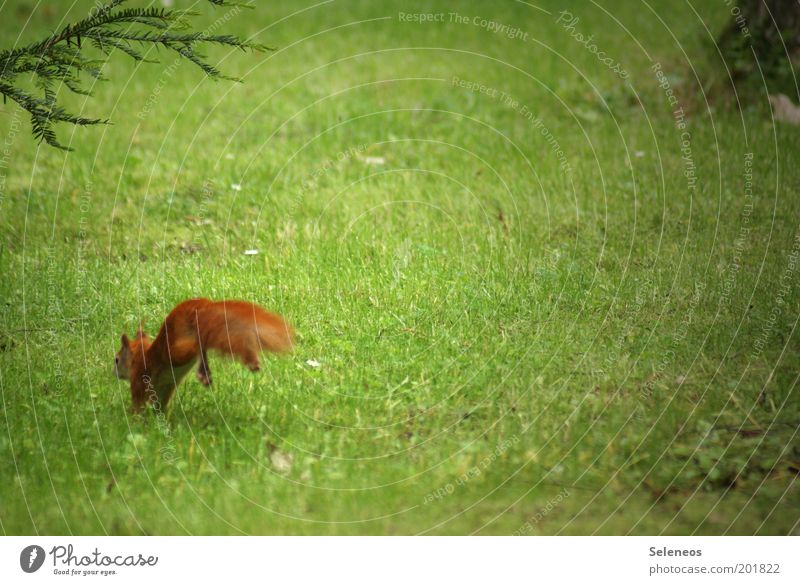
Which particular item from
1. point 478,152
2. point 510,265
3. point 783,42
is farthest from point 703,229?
point 783,42

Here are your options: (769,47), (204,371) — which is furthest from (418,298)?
(769,47)

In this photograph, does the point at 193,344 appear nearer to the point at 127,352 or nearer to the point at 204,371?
the point at 204,371

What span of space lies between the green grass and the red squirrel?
244mm

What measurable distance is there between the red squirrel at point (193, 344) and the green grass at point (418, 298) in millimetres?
244

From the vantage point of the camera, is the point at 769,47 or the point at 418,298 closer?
the point at 418,298

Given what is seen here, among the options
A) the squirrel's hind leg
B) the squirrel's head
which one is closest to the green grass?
the squirrel's head

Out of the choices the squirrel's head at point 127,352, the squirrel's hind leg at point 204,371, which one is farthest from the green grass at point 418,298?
the squirrel's hind leg at point 204,371

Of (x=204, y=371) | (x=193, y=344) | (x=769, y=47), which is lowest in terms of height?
(x=204, y=371)

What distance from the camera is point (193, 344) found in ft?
13.1

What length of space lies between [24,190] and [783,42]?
6.27 m

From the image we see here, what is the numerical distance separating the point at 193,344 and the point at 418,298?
70.7 inches

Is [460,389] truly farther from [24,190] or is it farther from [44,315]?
[24,190]

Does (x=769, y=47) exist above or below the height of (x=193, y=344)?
above

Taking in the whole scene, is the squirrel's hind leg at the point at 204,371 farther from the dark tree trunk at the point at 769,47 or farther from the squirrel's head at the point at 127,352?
the dark tree trunk at the point at 769,47
